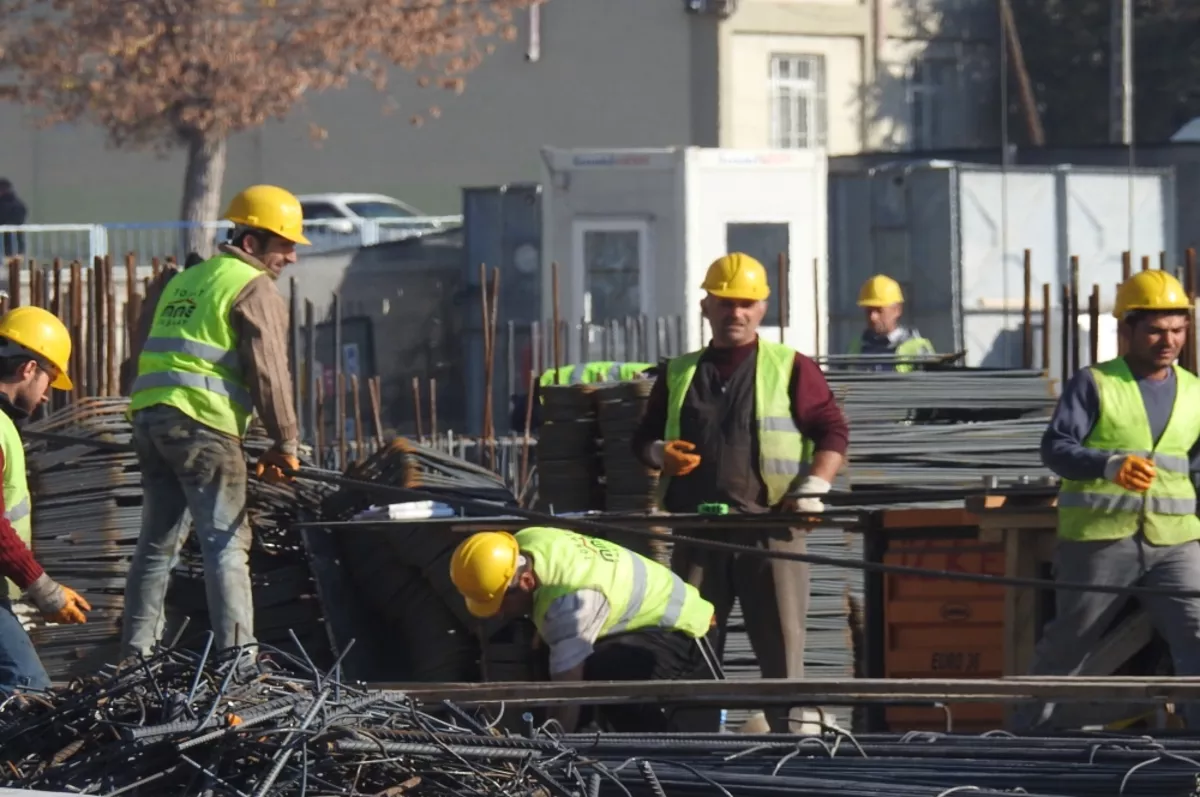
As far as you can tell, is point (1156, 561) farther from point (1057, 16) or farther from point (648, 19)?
point (1057, 16)

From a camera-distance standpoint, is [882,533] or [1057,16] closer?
[882,533]

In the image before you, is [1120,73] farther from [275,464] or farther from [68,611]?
[68,611]

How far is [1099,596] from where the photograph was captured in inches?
316

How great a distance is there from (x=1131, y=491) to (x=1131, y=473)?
19cm

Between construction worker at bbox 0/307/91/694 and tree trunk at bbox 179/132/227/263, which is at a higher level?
tree trunk at bbox 179/132/227/263

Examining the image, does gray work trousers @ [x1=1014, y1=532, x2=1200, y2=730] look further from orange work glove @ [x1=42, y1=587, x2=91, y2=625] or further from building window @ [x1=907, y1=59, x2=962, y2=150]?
building window @ [x1=907, y1=59, x2=962, y2=150]

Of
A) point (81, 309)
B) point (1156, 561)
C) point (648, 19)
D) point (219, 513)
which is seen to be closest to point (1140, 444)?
point (1156, 561)

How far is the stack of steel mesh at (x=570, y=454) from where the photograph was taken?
35.0 feet

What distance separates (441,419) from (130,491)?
44.9ft

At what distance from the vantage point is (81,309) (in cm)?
1386

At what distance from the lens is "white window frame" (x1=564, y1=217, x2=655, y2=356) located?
22.0 metres

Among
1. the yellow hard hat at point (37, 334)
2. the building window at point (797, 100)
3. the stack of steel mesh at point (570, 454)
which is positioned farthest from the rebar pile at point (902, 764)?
the building window at point (797, 100)

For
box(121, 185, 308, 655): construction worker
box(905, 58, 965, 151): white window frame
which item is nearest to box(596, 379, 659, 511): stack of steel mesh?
box(121, 185, 308, 655): construction worker

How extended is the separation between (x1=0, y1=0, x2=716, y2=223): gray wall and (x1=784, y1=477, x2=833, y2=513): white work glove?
23.4 m
